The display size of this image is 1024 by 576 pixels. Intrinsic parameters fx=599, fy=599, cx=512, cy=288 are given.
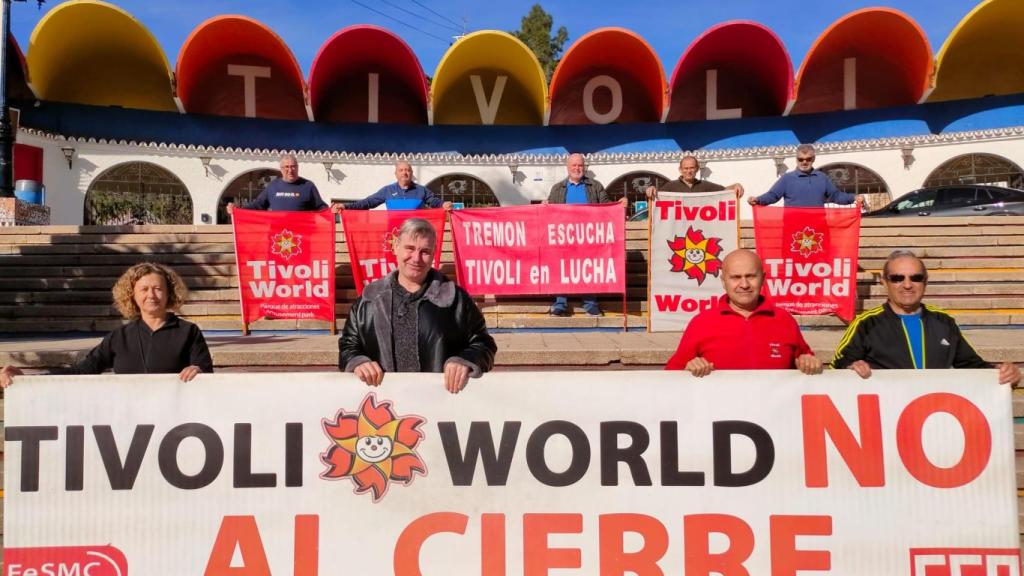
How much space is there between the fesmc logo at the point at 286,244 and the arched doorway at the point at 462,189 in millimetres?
13694

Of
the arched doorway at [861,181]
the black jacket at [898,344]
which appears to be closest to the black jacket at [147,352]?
the black jacket at [898,344]

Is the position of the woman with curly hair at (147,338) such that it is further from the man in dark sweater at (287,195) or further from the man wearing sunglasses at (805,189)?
the man wearing sunglasses at (805,189)

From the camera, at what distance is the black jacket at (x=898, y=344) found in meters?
2.86

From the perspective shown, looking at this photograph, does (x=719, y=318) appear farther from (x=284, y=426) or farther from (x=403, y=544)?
(x=284, y=426)

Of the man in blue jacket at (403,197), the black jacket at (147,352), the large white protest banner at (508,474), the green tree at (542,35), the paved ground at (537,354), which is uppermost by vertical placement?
the green tree at (542,35)

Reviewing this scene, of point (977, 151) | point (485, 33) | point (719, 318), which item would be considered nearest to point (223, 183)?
point (485, 33)

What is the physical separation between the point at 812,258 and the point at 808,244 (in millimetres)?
166

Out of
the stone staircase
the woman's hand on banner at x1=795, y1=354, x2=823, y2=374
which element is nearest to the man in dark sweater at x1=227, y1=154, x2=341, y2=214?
the stone staircase

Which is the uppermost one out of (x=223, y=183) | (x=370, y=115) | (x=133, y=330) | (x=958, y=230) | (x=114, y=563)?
(x=370, y=115)

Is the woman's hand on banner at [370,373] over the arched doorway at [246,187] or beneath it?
beneath

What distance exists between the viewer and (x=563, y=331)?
7176 millimetres

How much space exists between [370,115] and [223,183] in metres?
5.41

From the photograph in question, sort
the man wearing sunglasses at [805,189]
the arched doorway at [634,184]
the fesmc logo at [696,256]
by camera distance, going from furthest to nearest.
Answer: the arched doorway at [634,184]
the man wearing sunglasses at [805,189]
the fesmc logo at [696,256]

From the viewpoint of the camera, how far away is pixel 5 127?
41.2ft
